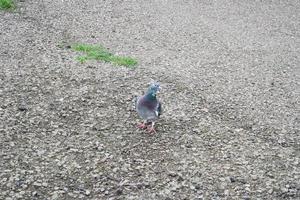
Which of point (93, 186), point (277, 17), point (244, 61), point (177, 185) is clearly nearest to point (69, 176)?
point (93, 186)

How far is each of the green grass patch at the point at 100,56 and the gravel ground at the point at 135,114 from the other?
18.2 inches

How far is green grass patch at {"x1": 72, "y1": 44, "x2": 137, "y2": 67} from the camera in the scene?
611 inches

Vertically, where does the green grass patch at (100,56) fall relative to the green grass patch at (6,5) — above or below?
below

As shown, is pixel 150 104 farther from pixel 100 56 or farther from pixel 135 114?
pixel 100 56

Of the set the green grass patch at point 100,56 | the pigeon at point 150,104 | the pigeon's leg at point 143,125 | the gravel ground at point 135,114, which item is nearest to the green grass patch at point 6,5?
the gravel ground at point 135,114

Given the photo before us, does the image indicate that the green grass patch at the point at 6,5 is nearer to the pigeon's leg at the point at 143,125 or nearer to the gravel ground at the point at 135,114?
the gravel ground at the point at 135,114

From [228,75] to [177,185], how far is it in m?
8.10

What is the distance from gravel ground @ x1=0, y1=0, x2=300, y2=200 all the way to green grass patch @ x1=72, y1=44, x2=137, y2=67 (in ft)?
1.51

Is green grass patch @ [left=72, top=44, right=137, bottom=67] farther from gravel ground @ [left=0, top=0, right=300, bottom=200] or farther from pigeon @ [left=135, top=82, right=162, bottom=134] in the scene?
pigeon @ [left=135, top=82, right=162, bottom=134]

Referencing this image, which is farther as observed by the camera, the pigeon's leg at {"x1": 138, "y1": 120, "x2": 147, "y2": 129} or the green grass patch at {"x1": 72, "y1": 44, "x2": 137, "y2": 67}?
the green grass patch at {"x1": 72, "y1": 44, "x2": 137, "y2": 67}

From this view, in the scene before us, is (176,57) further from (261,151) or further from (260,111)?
(261,151)

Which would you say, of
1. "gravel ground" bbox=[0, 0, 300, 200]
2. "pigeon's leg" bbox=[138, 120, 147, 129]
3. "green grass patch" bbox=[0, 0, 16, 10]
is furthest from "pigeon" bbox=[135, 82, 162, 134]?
"green grass patch" bbox=[0, 0, 16, 10]

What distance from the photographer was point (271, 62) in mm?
18391

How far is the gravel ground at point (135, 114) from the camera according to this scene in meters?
9.20
